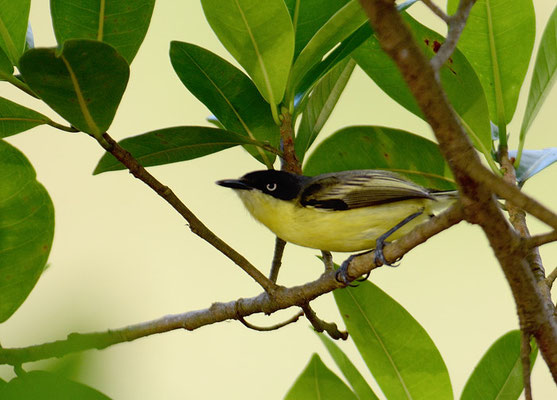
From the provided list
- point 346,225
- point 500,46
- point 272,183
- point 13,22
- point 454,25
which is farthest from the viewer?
point 272,183

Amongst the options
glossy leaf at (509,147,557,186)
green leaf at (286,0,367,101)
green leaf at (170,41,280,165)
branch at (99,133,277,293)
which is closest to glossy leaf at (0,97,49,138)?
branch at (99,133,277,293)

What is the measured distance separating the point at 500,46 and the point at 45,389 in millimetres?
1835

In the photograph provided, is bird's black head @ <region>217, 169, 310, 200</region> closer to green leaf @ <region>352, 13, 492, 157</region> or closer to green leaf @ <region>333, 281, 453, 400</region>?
green leaf @ <region>352, 13, 492, 157</region>

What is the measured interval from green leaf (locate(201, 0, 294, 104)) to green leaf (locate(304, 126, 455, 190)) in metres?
0.33

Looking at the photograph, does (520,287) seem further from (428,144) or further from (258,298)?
(428,144)

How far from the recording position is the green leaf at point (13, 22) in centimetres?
156

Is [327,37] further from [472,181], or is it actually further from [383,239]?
[472,181]

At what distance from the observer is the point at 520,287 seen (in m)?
1.10

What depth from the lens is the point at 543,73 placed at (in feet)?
6.52

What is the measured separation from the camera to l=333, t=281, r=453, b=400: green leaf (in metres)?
1.63

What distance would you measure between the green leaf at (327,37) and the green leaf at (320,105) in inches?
6.9

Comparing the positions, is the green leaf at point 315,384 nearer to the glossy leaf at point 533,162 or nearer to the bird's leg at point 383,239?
the bird's leg at point 383,239

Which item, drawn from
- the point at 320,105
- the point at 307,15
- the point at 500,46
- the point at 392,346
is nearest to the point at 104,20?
the point at 307,15

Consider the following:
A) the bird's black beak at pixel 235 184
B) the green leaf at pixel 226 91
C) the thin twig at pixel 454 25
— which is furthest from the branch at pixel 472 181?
the bird's black beak at pixel 235 184
